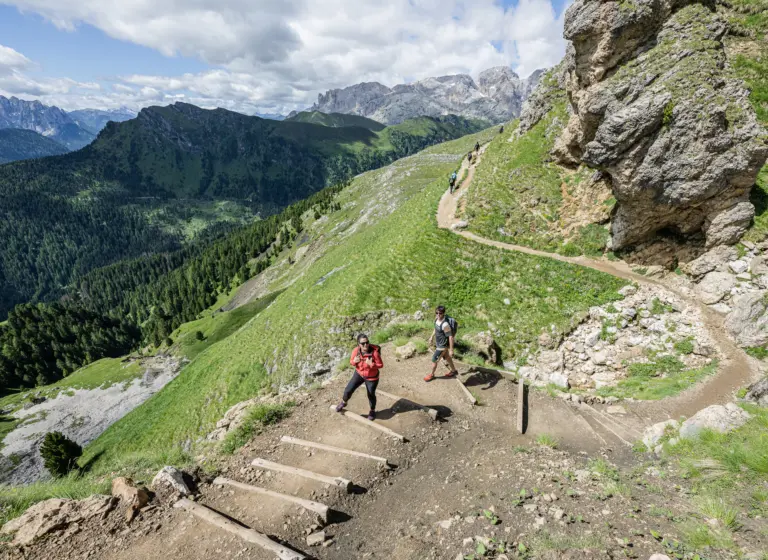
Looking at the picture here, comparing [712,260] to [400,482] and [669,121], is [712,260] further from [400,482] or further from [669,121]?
[400,482]

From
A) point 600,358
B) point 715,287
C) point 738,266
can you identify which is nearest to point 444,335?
point 600,358

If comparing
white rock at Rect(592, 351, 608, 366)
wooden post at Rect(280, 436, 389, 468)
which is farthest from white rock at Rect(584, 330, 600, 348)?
wooden post at Rect(280, 436, 389, 468)

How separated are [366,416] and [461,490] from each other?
540 centimetres

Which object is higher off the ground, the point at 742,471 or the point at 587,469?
the point at 742,471

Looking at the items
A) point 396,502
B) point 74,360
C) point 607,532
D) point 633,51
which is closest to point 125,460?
point 396,502

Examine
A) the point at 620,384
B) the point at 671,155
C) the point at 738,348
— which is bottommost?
the point at 620,384

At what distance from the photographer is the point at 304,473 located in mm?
11609

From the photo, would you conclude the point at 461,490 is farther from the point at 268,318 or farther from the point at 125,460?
the point at 268,318

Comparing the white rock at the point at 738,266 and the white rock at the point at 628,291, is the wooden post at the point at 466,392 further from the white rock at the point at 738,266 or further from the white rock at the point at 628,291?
the white rock at the point at 738,266

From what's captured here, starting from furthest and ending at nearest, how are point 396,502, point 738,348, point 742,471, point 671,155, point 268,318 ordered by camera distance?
point 268,318
point 671,155
point 738,348
point 396,502
point 742,471

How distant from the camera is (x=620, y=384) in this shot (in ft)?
70.7

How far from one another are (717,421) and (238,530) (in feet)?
51.9

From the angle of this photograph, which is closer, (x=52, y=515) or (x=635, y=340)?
(x=52, y=515)

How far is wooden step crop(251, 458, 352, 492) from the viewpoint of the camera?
1117cm
